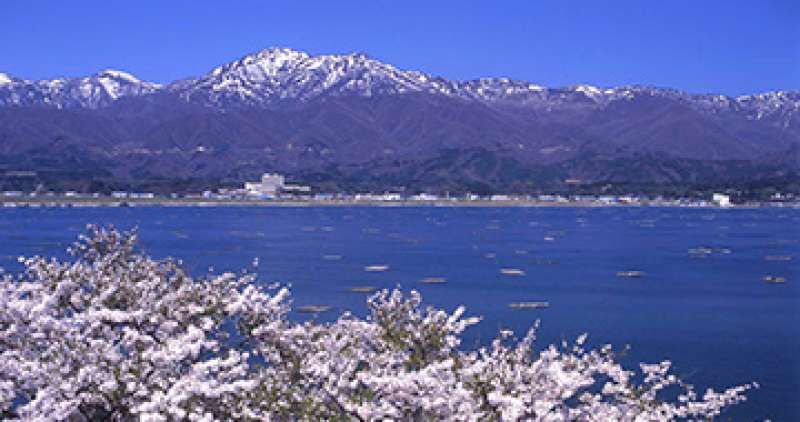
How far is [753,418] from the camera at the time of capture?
86.8 feet

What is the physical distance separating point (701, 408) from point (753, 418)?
595 inches

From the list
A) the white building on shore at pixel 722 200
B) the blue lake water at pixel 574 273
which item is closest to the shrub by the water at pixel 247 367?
the blue lake water at pixel 574 273

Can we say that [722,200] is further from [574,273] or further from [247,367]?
[247,367]

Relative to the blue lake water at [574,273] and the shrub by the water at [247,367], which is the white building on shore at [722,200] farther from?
the shrub by the water at [247,367]

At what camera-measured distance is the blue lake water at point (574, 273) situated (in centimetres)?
3706

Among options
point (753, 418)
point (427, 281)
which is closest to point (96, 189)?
point (427, 281)

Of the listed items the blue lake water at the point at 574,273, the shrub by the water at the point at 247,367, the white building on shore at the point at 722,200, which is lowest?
the blue lake water at the point at 574,273

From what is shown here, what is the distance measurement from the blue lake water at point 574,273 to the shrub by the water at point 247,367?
198cm

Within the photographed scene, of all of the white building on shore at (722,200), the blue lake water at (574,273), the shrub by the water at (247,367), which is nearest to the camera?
the shrub by the water at (247,367)

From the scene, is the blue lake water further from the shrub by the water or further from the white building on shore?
the white building on shore

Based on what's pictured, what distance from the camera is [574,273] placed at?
64.1m

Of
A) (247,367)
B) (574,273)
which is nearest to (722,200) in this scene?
(574,273)

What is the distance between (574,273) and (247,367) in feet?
177

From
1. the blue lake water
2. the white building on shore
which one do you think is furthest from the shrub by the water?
the white building on shore
